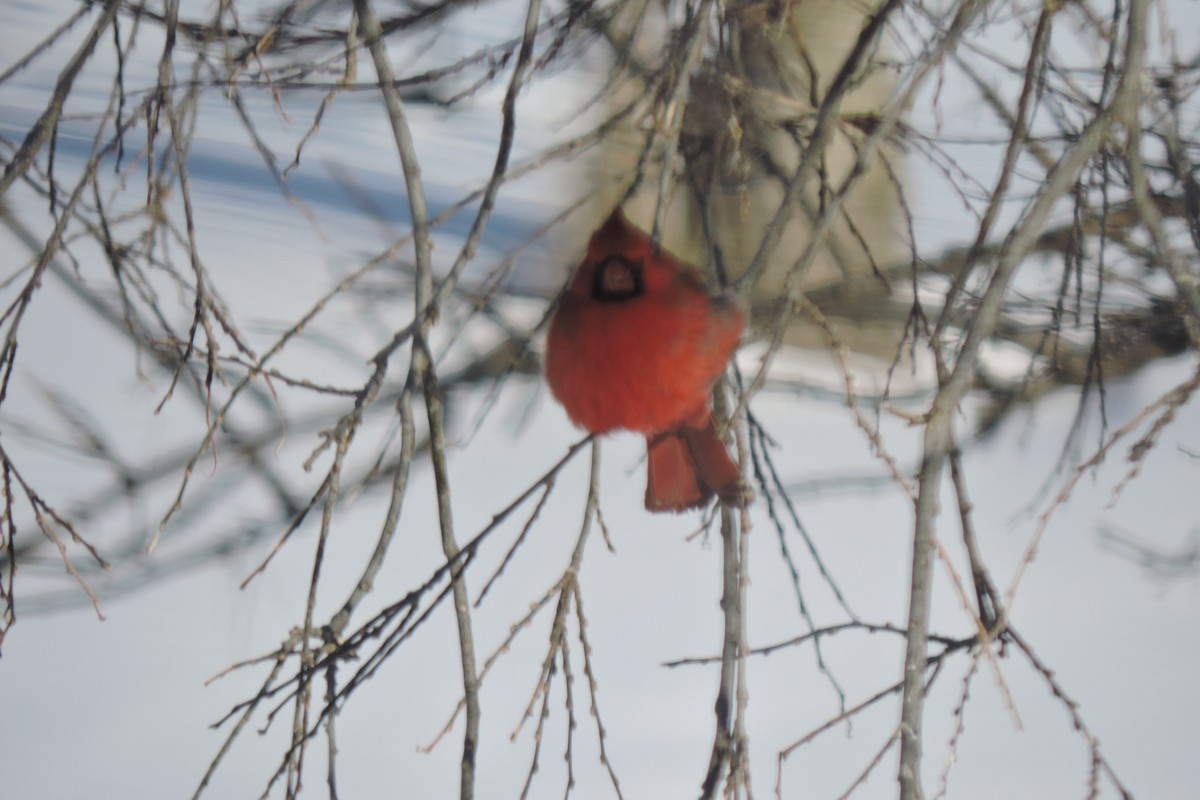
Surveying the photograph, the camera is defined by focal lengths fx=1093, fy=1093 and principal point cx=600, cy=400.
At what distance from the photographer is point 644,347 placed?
1046 millimetres

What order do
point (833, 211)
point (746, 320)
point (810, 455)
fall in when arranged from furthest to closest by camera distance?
point (810, 455) < point (746, 320) < point (833, 211)

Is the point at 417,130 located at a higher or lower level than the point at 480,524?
higher

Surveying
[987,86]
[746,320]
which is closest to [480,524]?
[746,320]

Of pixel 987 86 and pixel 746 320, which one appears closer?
pixel 746 320

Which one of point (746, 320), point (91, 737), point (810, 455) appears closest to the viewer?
point (746, 320)

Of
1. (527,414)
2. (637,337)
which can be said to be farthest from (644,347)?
(527,414)

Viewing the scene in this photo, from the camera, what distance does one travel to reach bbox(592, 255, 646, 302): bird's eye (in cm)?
106

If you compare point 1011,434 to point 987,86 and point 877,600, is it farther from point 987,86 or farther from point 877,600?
point 987,86

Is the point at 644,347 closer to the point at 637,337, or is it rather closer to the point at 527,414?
the point at 637,337

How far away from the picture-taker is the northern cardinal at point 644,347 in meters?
1.04

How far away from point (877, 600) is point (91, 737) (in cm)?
94

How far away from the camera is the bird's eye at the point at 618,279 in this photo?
1.06 m

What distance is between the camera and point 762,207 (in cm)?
143

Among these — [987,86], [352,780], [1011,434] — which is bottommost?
[352,780]
